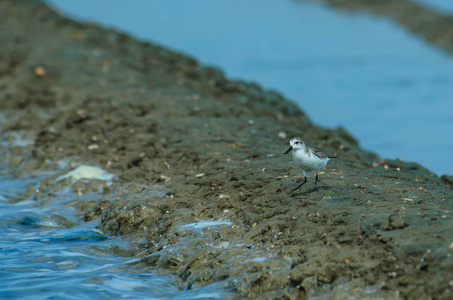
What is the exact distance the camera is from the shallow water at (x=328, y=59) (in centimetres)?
1395

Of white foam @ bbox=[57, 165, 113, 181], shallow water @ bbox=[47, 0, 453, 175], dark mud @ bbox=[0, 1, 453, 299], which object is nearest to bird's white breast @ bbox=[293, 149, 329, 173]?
dark mud @ bbox=[0, 1, 453, 299]

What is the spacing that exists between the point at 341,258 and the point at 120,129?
5.07 m

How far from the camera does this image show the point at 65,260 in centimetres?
631

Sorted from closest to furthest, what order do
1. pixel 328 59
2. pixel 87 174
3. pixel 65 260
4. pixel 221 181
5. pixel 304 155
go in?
pixel 304 155 < pixel 65 260 < pixel 221 181 < pixel 87 174 < pixel 328 59

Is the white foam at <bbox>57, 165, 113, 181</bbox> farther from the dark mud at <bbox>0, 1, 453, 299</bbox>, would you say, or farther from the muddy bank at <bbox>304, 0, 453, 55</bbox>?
the muddy bank at <bbox>304, 0, 453, 55</bbox>

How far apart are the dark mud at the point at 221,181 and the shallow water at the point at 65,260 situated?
7.2 inches

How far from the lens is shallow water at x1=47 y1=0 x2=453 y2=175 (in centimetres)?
1395

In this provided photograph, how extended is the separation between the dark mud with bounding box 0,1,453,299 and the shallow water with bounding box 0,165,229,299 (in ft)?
0.60


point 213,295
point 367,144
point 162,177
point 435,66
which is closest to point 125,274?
point 213,295

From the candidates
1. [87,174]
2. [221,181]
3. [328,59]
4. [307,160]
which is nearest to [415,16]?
[328,59]

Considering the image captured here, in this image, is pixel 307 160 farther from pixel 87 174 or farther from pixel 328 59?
pixel 328 59

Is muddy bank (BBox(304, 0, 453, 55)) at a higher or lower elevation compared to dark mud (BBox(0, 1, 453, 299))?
higher

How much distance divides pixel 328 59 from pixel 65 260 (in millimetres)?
15520

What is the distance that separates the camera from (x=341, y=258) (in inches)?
203
